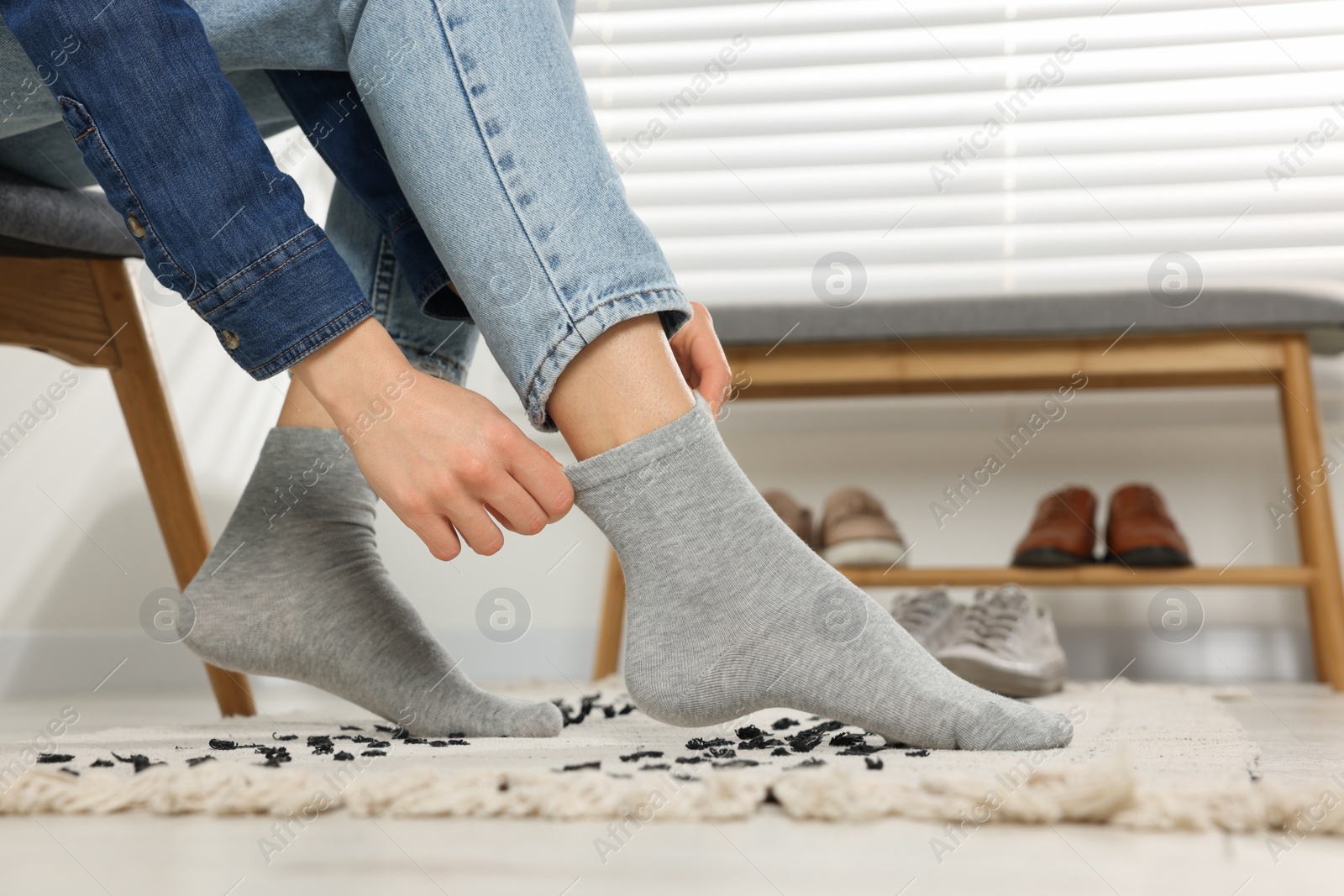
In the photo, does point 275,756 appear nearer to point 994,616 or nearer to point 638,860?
point 638,860

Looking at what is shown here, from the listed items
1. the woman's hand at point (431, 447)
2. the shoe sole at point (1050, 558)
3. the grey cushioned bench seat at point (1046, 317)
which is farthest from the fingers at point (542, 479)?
the shoe sole at point (1050, 558)

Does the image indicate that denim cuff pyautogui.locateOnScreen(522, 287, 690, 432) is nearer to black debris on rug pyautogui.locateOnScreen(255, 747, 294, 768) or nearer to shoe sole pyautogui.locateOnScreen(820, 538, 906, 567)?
black debris on rug pyautogui.locateOnScreen(255, 747, 294, 768)

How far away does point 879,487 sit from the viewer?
1.58 m

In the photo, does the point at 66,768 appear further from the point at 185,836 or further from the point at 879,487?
the point at 879,487

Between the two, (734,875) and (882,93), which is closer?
(734,875)

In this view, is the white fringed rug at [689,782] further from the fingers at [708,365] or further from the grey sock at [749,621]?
the fingers at [708,365]

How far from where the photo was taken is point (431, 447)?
451mm

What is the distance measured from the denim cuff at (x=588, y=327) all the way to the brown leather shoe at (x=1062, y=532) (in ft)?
3.05

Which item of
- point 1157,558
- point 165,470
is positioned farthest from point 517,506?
point 1157,558

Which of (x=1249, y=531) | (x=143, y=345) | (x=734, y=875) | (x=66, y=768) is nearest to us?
(x=734, y=875)

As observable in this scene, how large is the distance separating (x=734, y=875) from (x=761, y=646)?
7.0 inches

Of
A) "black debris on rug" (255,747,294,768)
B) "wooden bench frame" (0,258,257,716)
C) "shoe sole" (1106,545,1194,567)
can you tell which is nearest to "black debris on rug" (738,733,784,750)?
"black debris on rug" (255,747,294,768)

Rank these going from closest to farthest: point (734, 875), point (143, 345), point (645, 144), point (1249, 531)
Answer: point (734, 875)
point (143, 345)
point (1249, 531)
point (645, 144)

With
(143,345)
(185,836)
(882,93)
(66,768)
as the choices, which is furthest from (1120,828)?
(882,93)
